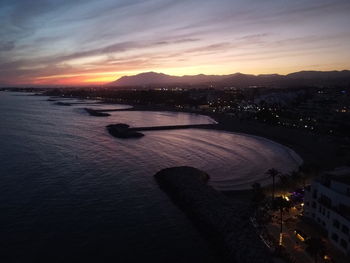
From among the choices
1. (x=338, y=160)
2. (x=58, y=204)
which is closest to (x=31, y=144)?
(x=58, y=204)

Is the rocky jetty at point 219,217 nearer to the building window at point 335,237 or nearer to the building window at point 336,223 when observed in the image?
the building window at point 335,237

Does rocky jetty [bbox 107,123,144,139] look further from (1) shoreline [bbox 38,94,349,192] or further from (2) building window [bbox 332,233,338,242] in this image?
(2) building window [bbox 332,233,338,242]

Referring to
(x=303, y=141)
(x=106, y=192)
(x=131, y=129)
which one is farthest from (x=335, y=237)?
(x=131, y=129)

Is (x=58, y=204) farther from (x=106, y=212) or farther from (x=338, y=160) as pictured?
(x=338, y=160)

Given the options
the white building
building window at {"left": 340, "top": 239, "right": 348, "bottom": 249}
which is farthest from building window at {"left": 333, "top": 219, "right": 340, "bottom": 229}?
building window at {"left": 340, "top": 239, "right": 348, "bottom": 249}

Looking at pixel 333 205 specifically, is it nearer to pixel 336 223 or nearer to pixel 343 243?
pixel 336 223

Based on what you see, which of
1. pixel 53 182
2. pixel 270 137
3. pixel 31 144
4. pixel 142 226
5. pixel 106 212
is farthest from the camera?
pixel 270 137
